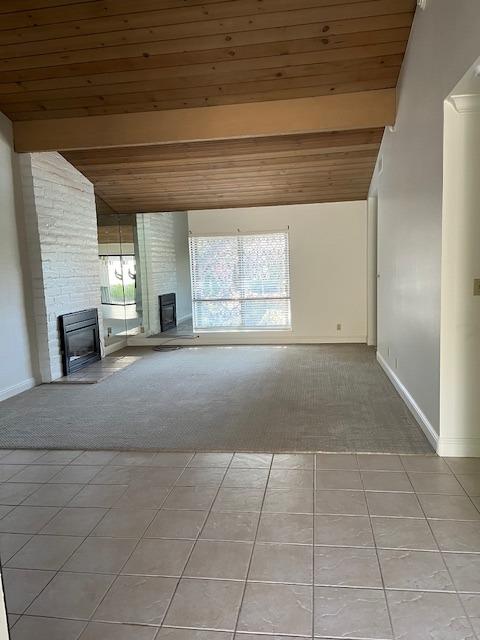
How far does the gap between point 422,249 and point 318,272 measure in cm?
390

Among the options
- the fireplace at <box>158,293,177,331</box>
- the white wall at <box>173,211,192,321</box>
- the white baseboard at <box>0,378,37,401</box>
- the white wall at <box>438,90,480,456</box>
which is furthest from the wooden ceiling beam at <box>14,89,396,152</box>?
the white wall at <box>173,211,192,321</box>

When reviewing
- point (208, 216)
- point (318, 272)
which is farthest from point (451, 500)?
point (208, 216)

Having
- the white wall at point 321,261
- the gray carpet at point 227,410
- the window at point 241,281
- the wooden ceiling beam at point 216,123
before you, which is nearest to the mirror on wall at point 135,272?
the window at point 241,281

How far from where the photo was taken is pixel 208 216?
24.4ft

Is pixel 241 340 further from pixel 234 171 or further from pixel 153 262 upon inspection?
pixel 234 171

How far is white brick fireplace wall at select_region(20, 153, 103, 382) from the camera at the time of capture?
199 inches

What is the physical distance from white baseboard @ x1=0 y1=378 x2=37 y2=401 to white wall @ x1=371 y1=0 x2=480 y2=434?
3704 mm

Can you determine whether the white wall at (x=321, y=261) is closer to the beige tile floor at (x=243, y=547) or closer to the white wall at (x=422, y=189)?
the white wall at (x=422, y=189)

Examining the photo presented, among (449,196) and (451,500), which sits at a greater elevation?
(449,196)

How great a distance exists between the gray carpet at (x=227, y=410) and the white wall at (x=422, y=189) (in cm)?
35

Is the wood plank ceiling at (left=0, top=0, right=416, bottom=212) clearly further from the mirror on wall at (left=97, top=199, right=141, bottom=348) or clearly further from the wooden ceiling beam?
the mirror on wall at (left=97, top=199, right=141, bottom=348)

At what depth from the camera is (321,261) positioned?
7.20 m

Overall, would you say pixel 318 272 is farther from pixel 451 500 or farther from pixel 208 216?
pixel 451 500

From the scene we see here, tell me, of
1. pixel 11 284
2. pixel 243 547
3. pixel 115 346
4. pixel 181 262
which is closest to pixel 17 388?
pixel 11 284
